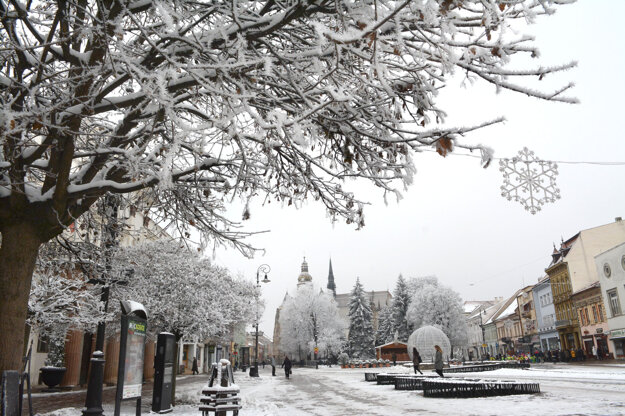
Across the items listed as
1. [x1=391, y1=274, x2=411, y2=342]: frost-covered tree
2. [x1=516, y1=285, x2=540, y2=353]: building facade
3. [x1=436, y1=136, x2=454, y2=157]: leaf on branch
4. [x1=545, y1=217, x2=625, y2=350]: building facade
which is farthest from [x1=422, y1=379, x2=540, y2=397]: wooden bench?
[x1=391, y1=274, x2=411, y2=342]: frost-covered tree

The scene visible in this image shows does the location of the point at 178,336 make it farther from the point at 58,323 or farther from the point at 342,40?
the point at 342,40

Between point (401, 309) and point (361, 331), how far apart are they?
7646 millimetres

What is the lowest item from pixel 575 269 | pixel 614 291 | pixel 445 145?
pixel 445 145

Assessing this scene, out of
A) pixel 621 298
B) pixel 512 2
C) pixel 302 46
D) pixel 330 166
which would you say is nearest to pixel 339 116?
pixel 302 46

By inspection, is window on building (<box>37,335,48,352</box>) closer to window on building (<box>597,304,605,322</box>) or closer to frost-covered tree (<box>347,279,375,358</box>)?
window on building (<box>597,304,605,322</box>)

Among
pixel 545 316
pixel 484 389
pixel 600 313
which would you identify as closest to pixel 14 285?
pixel 484 389

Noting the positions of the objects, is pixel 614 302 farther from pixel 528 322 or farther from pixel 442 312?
pixel 528 322

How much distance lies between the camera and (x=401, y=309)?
241 feet

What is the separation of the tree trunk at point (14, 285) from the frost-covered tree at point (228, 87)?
14 mm

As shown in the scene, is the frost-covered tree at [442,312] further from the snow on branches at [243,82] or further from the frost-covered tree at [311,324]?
the snow on branches at [243,82]

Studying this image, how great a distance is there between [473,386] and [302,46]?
12.3 meters

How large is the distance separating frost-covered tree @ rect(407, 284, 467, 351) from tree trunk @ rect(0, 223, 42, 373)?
6035 cm

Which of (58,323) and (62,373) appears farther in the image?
(62,373)

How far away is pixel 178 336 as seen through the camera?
15.2m
